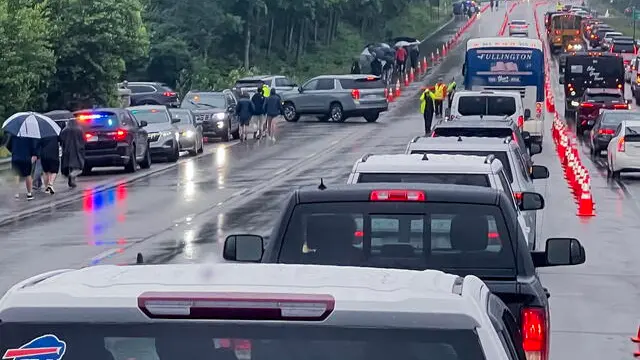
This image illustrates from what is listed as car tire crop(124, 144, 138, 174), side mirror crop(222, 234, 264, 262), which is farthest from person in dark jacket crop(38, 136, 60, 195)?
side mirror crop(222, 234, 264, 262)

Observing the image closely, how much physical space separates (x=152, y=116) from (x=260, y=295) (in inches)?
1368

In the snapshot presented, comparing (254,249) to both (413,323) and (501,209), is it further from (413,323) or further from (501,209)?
(413,323)

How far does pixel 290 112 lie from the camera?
5456cm

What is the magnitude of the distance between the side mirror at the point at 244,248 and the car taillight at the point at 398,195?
3.02 feet

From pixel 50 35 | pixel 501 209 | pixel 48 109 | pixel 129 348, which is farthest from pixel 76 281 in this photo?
pixel 48 109

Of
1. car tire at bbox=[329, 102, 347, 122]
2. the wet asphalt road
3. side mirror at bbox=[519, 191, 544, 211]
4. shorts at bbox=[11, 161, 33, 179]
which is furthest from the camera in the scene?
car tire at bbox=[329, 102, 347, 122]

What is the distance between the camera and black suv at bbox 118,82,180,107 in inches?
2189

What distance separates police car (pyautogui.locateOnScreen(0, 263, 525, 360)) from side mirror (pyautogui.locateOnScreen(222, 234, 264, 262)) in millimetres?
4777

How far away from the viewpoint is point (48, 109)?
48.3 m

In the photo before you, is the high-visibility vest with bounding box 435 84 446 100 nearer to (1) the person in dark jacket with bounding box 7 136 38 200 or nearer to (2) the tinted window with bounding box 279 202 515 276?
(1) the person in dark jacket with bounding box 7 136 38 200

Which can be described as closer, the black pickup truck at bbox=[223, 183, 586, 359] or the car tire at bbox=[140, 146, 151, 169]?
the black pickup truck at bbox=[223, 183, 586, 359]

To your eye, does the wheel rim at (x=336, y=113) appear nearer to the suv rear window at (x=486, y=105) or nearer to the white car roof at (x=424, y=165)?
the suv rear window at (x=486, y=105)

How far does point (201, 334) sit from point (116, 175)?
30.1m

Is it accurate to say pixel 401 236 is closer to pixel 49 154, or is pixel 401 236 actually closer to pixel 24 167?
pixel 24 167
